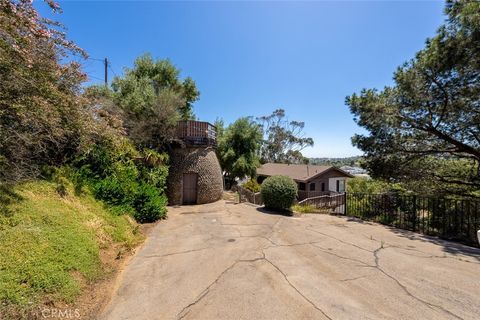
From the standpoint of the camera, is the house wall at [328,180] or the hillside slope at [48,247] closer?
the hillside slope at [48,247]

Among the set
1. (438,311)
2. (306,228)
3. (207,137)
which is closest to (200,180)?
(207,137)

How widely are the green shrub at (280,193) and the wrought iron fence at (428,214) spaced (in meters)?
3.23

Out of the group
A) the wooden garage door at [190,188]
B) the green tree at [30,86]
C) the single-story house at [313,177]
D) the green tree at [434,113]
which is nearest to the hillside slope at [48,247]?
the green tree at [30,86]

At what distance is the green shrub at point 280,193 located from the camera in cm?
1069

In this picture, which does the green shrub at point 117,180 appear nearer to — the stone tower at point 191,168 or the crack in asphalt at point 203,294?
the stone tower at point 191,168

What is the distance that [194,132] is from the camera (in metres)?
13.4

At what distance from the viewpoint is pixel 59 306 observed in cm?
323

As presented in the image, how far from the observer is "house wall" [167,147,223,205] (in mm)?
13094

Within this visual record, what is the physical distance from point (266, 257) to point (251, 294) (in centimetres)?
162

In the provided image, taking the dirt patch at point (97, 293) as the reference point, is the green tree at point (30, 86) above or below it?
above

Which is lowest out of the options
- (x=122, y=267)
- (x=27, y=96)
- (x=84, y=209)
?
(x=122, y=267)

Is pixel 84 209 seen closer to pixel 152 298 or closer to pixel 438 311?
pixel 152 298

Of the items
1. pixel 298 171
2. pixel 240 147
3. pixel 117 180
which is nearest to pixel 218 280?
pixel 117 180

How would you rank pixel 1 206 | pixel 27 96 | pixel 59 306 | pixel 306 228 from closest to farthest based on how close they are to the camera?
pixel 59 306 → pixel 1 206 → pixel 27 96 → pixel 306 228
